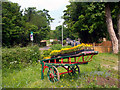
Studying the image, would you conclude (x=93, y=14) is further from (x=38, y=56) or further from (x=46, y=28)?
(x=46, y=28)

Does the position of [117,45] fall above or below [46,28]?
below

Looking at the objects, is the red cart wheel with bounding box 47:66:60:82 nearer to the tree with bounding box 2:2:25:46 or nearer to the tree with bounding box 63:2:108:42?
the tree with bounding box 63:2:108:42

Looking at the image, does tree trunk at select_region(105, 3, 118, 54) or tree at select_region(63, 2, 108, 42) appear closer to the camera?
tree at select_region(63, 2, 108, 42)

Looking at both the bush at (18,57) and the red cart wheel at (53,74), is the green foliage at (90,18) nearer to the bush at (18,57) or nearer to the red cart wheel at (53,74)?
the bush at (18,57)

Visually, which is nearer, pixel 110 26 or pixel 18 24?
pixel 110 26

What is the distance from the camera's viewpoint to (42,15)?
38.1m

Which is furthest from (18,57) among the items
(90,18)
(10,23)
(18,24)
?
(18,24)

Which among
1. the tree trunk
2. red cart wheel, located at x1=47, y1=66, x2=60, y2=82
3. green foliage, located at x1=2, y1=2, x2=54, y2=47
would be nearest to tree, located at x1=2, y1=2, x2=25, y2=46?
green foliage, located at x1=2, y1=2, x2=54, y2=47

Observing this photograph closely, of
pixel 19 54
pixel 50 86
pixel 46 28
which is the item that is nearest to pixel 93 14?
pixel 19 54

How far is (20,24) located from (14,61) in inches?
877

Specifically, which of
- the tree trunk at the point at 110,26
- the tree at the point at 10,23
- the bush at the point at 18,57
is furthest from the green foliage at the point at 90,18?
the tree at the point at 10,23

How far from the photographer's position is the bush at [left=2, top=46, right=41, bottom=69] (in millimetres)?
6617

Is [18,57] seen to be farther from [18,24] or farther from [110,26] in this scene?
[18,24]

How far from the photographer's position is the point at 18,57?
7172 millimetres
